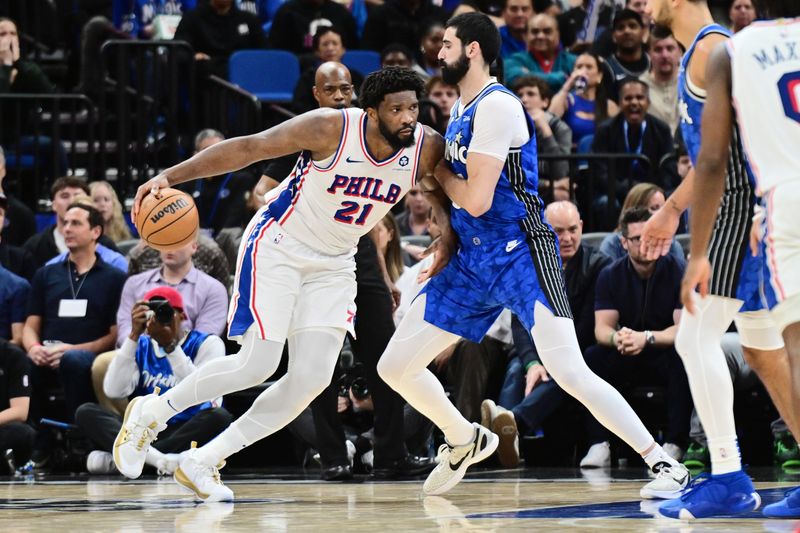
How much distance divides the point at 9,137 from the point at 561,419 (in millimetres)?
5486

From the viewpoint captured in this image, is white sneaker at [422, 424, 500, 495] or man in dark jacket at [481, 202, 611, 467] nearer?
white sneaker at [422, 424, 500, 495]

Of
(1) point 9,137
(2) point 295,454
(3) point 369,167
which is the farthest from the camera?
(1) point 9,137

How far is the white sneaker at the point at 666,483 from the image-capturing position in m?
5.70

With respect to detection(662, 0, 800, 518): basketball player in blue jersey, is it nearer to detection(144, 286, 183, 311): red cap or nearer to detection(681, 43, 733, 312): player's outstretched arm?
detection(681, 43, 733, 312): player's outstretched arm

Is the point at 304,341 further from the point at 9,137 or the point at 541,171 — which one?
the point at 9,137

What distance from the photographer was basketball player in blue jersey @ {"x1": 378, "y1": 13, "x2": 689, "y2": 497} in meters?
5.80

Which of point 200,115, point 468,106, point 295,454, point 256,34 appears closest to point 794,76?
point 468,106

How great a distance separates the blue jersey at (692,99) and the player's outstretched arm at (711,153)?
69cm

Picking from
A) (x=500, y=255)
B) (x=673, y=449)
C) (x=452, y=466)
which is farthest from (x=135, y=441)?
(x=673, y=449)

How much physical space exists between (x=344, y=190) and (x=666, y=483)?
6.06 feet

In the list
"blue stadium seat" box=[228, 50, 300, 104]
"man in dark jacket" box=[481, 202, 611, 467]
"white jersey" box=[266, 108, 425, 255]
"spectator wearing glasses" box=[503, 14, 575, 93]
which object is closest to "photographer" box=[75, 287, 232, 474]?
"man in dark jacket" box=[481, 202, 611, 467]

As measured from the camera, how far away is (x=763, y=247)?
13.6 ft

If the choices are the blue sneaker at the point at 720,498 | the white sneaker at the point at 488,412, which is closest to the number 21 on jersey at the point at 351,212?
the blue sneaker at the point at 720,498

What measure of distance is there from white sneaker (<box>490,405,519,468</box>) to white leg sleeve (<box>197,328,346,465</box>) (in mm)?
2353
